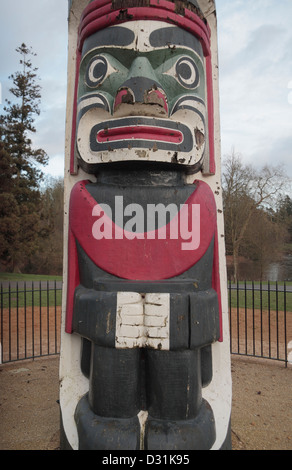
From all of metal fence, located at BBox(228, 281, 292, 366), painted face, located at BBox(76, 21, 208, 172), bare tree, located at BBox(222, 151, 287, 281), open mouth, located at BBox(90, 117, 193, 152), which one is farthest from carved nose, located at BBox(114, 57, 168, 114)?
bare tree, located at BBox(222, 151, 287, 281)

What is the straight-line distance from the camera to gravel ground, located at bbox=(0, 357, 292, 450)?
9.55 feet

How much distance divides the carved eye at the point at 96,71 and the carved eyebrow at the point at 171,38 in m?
0.35

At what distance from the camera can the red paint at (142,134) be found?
1.92 metres

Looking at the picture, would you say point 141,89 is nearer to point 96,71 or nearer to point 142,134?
point 142,134

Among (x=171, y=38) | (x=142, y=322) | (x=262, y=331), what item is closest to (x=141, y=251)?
(x=142, y=322)

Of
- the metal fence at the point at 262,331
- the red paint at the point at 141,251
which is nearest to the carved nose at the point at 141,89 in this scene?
the red paint at the point at 141,251

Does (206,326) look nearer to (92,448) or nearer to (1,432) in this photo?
(92,448)

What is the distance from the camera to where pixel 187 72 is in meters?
2.18

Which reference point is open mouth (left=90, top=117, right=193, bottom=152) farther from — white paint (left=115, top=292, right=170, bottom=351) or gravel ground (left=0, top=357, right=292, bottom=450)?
gravel ground (left=0, top=357, right=292, bottom=450)

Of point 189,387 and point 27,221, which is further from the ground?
point 27,221

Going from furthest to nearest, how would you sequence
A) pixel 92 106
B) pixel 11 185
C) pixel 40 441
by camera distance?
1. pixel 11 185
2. pixel 40 441
3. pixel 92 106

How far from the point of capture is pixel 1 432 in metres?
3.04

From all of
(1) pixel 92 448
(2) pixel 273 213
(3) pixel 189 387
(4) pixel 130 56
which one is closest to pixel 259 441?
(3) pixel 189 387

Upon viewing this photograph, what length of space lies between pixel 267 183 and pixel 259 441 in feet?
56.9
